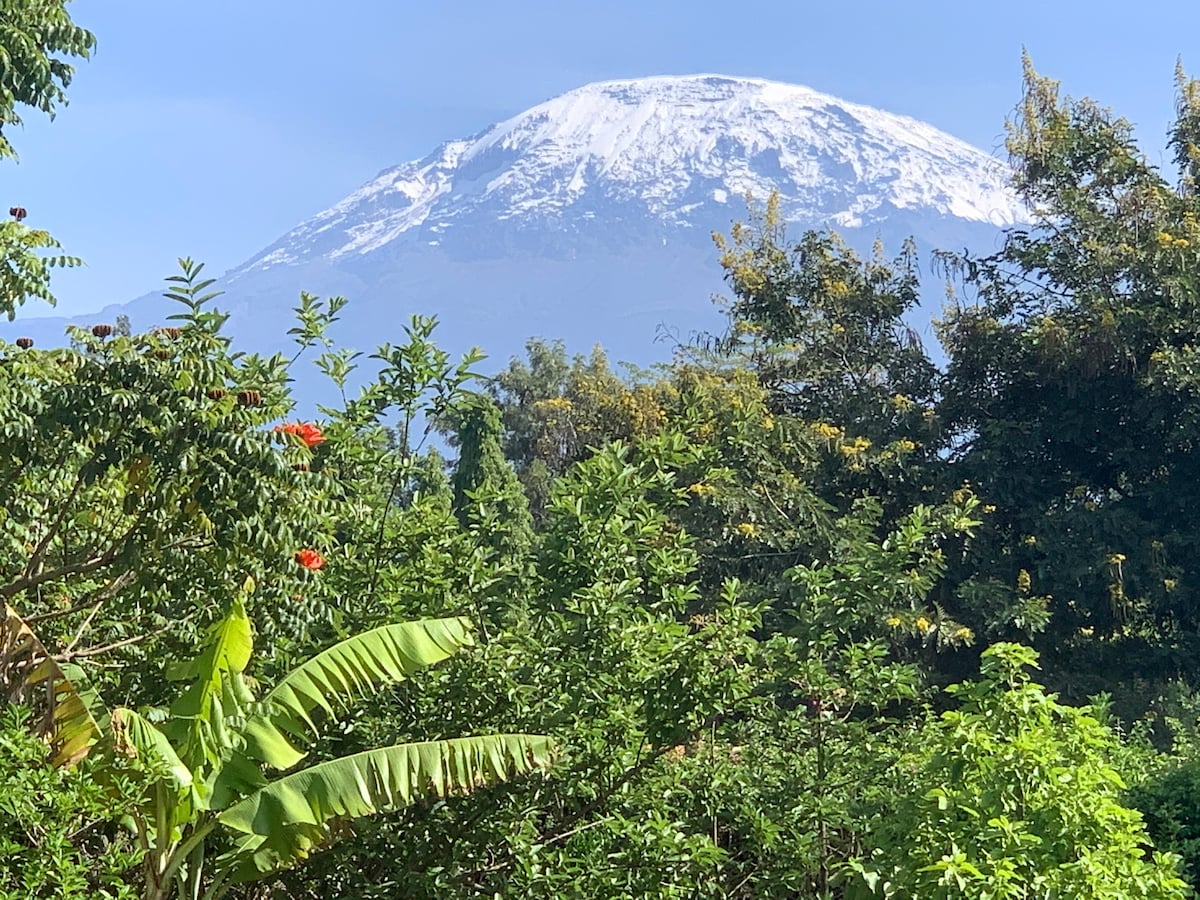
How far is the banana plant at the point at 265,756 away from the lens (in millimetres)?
4660

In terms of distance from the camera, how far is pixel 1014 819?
430 cm

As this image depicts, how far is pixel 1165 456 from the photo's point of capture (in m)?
13.7

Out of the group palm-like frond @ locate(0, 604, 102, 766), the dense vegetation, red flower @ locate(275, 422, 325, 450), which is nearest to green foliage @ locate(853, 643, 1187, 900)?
the dense vegetation

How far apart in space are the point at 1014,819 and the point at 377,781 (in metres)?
2.56

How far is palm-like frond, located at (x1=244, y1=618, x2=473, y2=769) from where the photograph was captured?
486 centimetres

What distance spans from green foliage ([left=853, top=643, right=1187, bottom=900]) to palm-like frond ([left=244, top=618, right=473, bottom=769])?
2060 millimetres

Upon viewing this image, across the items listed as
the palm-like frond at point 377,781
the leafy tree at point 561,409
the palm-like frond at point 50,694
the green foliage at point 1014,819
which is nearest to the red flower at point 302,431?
the palm-like frond at point 50,694

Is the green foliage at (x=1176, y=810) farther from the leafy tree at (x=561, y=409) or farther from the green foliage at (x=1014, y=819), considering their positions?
the leafy tree at (x=561, y=409)

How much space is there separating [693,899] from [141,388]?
11.1 feet

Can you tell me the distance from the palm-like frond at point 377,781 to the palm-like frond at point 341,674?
0.18 meters

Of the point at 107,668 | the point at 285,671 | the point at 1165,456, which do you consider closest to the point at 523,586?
the point at 285,671

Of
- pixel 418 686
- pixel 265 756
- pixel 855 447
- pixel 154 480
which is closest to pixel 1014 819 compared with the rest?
pixel 418 686

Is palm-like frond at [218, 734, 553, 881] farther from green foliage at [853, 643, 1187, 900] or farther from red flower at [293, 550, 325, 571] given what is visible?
green foliage at [853, 643, 1187, 900]

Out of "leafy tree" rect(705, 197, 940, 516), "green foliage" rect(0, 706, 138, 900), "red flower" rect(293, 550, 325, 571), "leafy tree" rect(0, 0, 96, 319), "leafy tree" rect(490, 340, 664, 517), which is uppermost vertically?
"leafy tree" rect(490, 340, 664, 517)
